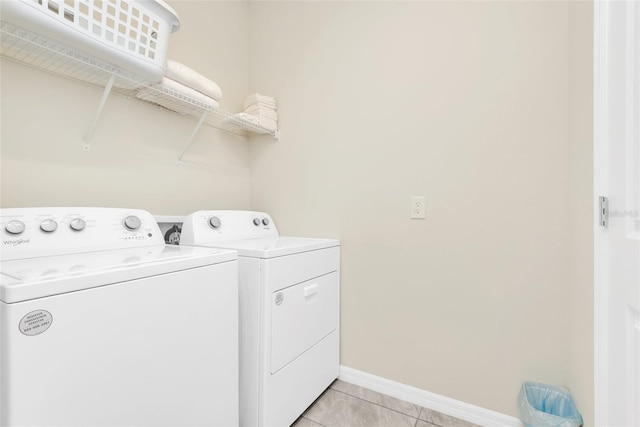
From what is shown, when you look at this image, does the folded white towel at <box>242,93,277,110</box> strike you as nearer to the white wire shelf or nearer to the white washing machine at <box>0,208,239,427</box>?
the white wire shelf

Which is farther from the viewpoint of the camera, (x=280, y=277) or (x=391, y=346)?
(x=391, y=346)

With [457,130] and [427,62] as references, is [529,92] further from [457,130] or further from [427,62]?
[427,62]

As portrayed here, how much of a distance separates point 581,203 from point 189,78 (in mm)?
1743

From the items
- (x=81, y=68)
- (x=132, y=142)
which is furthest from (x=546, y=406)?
(x=81, y=68)

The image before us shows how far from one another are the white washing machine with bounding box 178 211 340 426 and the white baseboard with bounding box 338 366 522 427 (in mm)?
144

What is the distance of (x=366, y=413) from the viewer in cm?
142

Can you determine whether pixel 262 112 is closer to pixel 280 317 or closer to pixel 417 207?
pixel 417 207

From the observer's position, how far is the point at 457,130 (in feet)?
4.64

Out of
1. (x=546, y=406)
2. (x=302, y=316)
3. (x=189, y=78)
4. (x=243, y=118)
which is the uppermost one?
(x=189, y=78)

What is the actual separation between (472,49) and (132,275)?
1641 mm


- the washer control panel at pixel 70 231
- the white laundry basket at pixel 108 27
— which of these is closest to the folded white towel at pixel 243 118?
the white laundry basket at pixel 108 27
